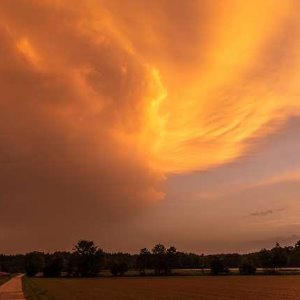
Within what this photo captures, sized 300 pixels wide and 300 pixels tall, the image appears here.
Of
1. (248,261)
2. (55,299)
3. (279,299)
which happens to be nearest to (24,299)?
(55,299)

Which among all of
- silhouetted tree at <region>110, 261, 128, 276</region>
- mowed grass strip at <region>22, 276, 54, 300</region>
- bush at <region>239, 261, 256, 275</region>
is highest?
silhouetted tree at <region>110, 261, 128, 276</region>

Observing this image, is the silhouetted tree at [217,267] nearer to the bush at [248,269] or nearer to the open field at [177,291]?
the bush at [248,269]

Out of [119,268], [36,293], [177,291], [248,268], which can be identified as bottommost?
[36,293]

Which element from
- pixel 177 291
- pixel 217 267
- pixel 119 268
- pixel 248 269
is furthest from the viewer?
pixel 119 268

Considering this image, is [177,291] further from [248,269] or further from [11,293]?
[248,269]

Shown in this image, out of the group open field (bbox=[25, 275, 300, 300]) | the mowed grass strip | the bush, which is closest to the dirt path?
the mowed grass strip

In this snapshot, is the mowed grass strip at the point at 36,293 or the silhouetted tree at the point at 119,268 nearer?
the mowed grass strip at the point at 36,293

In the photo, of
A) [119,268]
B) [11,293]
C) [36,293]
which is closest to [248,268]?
[119,268]

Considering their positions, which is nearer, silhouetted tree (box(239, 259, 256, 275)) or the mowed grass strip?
the mowed grass strip

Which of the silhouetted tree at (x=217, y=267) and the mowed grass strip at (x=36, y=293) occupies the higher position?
the silhouetted tree at (x=217, y=267)

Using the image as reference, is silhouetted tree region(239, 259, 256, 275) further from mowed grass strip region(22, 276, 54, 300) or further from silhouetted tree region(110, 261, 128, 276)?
mowed grass strip region(22, 276, 54, 300)

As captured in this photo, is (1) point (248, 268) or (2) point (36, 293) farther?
(1) point (248, 268)

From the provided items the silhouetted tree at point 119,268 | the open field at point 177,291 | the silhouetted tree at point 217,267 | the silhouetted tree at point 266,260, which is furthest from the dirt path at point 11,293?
the silhouetted tree at point 266,260

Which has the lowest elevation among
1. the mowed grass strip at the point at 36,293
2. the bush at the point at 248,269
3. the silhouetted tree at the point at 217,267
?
the mowed grass strip at the point at 36,293
